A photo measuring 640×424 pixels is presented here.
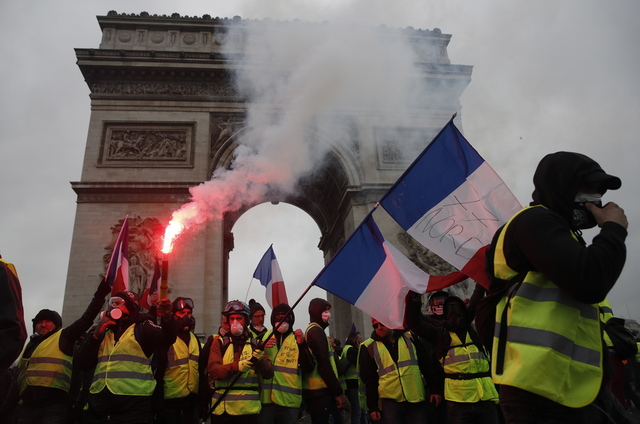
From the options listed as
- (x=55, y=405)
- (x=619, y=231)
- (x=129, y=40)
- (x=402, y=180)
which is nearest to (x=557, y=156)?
(x=619, y=231)

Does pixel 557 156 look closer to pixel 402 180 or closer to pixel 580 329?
pixel 580 329

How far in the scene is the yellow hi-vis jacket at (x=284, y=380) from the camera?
16.8 feet

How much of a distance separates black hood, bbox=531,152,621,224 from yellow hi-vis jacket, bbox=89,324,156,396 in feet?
12.5

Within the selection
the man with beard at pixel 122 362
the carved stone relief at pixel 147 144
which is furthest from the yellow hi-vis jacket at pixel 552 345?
the carved stone relief at pixel 147 144

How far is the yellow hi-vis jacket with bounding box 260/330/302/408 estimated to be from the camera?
5133 mm

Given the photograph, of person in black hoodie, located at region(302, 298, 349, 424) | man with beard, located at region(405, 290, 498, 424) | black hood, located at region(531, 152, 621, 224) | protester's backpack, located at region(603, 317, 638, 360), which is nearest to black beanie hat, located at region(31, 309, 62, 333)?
person in black hoodie, located at region(302, 298, 349, 424)

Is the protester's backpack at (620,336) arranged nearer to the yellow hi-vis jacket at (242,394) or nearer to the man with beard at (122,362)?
the yellow hi-vis jacket at (242,394)

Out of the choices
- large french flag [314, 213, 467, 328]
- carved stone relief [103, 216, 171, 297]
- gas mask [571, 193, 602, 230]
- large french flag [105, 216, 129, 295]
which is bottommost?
gas mask [571, 193, 602, 230]

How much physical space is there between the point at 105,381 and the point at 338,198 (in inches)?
568

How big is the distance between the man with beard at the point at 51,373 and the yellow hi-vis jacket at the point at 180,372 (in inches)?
40.1

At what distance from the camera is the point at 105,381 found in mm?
4199

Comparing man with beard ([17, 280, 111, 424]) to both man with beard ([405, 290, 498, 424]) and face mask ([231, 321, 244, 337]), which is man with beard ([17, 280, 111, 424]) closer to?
face mask ([231, 321, 244, 337])

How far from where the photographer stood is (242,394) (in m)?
4.71

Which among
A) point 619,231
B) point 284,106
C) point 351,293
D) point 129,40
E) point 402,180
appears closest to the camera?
point 619,231
